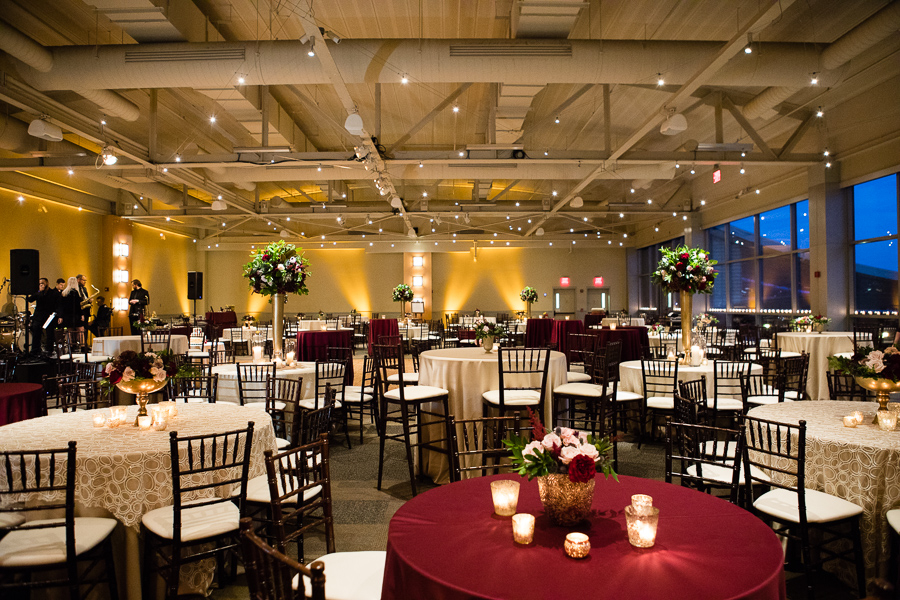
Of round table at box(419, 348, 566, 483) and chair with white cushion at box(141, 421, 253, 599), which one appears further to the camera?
round table at box(419, 348, 566, 483)

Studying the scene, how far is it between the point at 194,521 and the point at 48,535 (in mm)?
603

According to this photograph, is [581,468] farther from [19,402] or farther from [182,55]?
[182,55]

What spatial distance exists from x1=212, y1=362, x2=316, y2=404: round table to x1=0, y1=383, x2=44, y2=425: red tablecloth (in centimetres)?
137

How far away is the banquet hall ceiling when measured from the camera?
5.95 m

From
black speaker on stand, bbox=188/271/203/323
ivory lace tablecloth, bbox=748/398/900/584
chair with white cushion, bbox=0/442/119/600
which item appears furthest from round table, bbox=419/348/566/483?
black speaker on stand, bbox=188/271/203/323

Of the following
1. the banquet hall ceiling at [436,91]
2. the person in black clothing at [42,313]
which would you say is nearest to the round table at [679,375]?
the banquet hall ceiling at [436,91]

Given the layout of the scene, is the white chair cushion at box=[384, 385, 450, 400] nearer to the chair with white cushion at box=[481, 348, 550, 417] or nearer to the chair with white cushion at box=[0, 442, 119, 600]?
the chair with white cushion at box=[481, 348, 550, 417]

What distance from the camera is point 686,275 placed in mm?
6094

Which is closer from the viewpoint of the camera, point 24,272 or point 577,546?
point 577,546

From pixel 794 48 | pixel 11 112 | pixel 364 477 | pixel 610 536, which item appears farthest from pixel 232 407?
pixel 11 112

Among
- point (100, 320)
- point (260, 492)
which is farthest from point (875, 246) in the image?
point (100, 320)

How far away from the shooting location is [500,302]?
20.6 m

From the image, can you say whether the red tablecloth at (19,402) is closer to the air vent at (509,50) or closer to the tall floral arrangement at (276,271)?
the tall floral arrangement at (276,271)

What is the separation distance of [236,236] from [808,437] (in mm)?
20363
